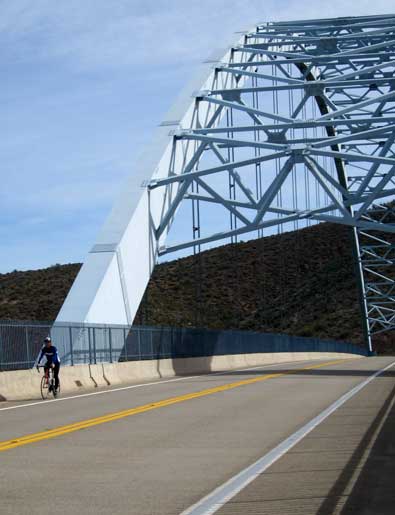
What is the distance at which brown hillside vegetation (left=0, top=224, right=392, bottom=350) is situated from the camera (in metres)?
92.0

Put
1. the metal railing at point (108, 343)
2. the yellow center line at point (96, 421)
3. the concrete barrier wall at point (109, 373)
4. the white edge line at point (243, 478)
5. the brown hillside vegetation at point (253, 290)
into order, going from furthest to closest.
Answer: the brown hillside vegetation at point (253, 290), the metal railing at point (108, 343), the concrete barrier wall at point (109, 373), the yellow center line at point (96, 421), the white edge line at point (243, 478)

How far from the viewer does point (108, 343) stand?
1166 inches

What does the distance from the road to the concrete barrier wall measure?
2174 mm

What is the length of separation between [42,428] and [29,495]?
18.7 feet

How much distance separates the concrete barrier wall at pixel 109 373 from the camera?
21734 mm

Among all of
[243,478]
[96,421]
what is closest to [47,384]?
[96,421]

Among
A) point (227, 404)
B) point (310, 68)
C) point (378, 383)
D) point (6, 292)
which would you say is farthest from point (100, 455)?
point (6, 292)

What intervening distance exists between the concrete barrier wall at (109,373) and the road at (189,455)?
7.13 ft

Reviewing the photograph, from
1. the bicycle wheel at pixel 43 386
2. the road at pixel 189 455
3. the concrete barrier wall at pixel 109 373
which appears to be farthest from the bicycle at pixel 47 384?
the road at pixel 189 455

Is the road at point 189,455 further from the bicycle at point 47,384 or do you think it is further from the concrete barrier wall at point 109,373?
the concrete barrier wall at point 109,373

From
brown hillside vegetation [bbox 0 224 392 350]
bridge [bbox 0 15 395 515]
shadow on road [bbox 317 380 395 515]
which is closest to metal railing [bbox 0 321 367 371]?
bridge [bbox 0 15 395 515]

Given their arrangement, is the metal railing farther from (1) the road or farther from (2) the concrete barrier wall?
(1) the road

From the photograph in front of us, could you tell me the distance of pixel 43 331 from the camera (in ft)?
83.9

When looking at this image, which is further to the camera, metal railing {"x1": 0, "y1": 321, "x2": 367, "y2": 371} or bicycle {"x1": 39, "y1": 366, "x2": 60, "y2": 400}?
metal railing {"x1": 0, "y1": 321, "x2": 367, "y2": 371}
